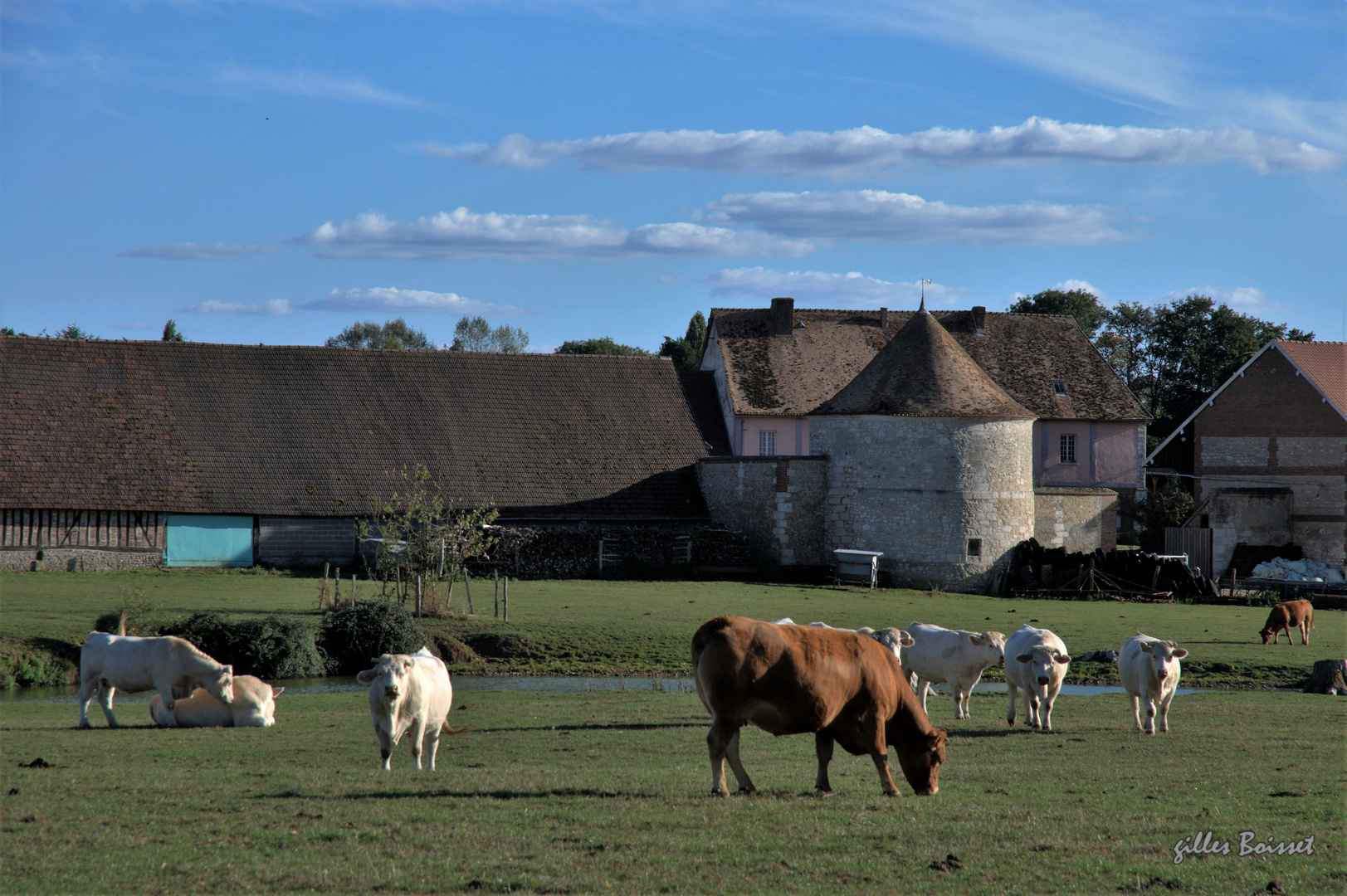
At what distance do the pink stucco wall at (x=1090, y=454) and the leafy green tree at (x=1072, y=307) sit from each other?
1049 inches

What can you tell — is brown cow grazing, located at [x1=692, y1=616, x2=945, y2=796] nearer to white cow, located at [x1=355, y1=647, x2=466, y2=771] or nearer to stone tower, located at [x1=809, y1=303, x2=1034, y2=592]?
white cow, located at [x1=355, y1=647, x2=466, y2=771]

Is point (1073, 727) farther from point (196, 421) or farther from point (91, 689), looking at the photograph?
point (196, 421)

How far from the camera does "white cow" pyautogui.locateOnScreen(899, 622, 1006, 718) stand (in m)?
15.9

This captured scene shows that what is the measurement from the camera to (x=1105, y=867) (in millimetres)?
7637

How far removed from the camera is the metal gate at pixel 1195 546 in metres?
43.2

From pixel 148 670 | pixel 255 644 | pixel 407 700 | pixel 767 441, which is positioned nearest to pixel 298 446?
pixel 767 441

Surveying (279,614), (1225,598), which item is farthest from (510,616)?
(1225,598)

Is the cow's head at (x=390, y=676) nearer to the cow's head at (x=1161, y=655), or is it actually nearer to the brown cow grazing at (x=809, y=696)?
the brown cow grazing at (x=809, y=696)

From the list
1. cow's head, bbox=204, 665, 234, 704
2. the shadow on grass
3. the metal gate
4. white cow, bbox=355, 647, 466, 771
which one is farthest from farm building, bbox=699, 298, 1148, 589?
the shadow on grass

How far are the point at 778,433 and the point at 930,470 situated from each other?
405 inches

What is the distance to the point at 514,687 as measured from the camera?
65.9ft

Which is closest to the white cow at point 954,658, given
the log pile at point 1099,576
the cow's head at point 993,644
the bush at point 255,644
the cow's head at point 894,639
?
the cow's head at point 993,644

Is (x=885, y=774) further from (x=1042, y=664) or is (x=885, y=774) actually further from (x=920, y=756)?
(x=1042, y=664)

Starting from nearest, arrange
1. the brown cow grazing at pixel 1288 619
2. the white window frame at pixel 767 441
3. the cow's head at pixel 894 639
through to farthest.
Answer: the cow's head at pixel 894 639
the brown cow grazing at pixel 1288 619
the white window frame at pixel 767 441
